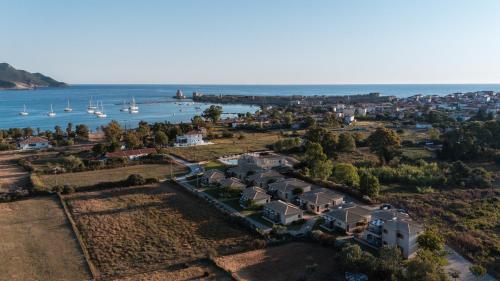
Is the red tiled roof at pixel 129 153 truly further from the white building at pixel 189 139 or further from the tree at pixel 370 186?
the tree at pixel 370 186

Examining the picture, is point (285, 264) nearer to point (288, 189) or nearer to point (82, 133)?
point (288, 189)

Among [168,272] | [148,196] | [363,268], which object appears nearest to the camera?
[363,268]

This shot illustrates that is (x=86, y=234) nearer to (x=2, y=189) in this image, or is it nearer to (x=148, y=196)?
(x=148, y=196)

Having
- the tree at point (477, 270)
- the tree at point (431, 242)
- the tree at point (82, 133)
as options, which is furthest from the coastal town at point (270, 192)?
the tree at point (82, 133)

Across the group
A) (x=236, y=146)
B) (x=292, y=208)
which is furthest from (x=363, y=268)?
(x=236, y=146)

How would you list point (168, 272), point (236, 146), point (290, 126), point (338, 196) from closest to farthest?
point (168, 272) < point (338, 196) < point (236, 146) < point (290, 126)

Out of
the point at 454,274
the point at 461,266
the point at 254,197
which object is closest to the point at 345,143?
the point at 254,197
